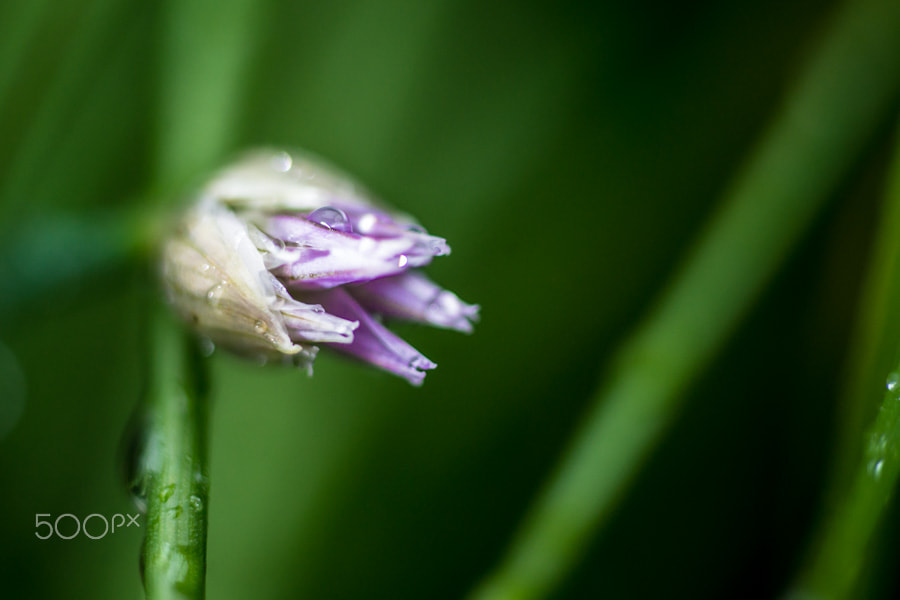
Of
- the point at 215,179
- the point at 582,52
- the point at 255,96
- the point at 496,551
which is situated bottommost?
the point at 496,551

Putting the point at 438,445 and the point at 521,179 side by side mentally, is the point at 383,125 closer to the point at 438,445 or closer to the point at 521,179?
the point at 521,179

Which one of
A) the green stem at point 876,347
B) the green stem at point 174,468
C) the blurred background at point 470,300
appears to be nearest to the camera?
the green stem at point 174,468

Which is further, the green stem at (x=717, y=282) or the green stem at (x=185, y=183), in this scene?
the green stem at (x=717, y=282)

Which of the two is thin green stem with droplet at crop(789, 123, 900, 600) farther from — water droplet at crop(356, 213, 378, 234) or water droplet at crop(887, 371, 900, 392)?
water droplet at crop(356, 213, 378, 234)

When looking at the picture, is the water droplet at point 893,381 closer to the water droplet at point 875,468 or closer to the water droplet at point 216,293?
the water droplet at point 875,468

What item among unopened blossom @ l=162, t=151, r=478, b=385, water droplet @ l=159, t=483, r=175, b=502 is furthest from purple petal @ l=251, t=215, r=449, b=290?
water droplet @ l=159, t=483, r=175, b=502

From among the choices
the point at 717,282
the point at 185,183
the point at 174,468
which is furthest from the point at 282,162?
the point at 717,282

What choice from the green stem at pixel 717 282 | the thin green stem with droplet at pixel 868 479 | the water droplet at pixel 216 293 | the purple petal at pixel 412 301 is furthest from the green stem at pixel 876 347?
the water droplet at pixel 216 293

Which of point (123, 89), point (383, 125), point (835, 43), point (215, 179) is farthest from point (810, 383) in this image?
point (123, 89)
